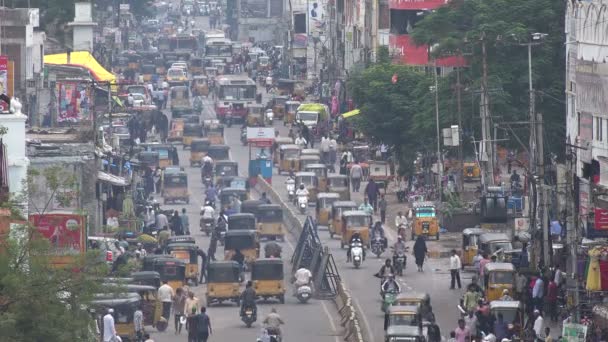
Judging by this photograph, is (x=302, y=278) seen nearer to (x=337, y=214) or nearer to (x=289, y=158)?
(x=337, y=214)

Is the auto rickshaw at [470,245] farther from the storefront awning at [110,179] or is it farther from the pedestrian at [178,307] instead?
the storefront awning at [110,179]

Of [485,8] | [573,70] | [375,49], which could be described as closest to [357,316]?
[573,70]

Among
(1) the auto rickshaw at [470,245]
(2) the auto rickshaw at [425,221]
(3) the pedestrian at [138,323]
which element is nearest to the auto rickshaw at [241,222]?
A: (2) the auto rickshaw at [425,221]

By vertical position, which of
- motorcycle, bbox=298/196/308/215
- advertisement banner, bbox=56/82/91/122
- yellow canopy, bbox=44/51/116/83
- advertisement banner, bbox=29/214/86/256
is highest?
yellow canopy, bbox=44/51/116/83

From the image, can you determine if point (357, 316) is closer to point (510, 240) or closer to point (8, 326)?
point (510, 240)

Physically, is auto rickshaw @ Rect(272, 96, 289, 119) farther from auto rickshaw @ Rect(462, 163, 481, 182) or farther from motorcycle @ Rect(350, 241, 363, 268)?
motorcycle @ Rect(350, 241, 363, 268)

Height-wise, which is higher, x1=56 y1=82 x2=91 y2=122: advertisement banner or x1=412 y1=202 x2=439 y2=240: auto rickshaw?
x1=56 y1=82 x2=91 y2=122: advertisement banner

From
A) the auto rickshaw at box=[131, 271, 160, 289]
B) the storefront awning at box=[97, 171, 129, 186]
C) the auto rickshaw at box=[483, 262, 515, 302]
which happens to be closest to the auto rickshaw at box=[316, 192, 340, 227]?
the storefront awning at box=[97, 171, 129, 186]
